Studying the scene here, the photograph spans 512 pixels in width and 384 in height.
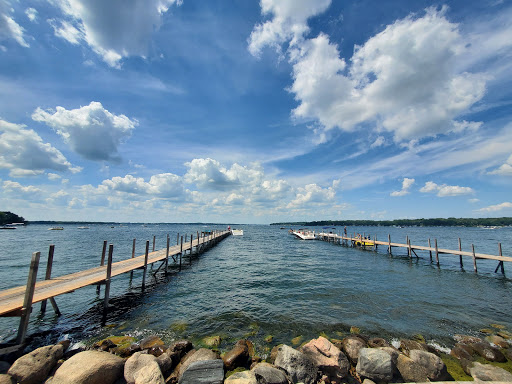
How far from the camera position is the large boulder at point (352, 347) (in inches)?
304

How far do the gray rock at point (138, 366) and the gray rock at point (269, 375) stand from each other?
271 cm

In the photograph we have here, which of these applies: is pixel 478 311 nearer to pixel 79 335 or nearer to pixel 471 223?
pixel 79 335

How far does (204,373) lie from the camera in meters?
6.36

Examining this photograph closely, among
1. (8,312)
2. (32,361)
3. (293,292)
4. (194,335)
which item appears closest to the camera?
(32,361)

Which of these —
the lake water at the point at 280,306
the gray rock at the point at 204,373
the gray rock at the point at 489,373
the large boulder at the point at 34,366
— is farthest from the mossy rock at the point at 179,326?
the gray rock at the point at 489,373

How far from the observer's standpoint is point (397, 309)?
1268cm

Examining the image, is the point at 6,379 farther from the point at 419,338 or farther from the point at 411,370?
the point at 419,338

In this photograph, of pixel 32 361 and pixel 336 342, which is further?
pixel 336 342

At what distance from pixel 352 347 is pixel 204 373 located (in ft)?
16.7

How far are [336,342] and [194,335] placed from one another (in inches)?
231

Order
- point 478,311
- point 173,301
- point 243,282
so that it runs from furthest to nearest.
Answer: point 243,282 < point 173,301 < point 478,311

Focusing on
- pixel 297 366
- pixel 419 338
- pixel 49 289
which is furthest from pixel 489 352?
pixel 49 289

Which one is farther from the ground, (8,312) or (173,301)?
(8,312)

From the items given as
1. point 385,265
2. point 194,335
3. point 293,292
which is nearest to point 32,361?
point 194,335
